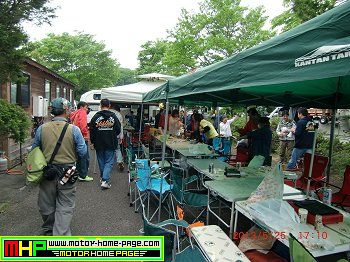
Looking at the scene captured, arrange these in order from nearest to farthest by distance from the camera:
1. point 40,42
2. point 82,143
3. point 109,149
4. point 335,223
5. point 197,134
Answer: point 335,223 < point 82,143 < point 109,149 < point 197,134 < point 40,42

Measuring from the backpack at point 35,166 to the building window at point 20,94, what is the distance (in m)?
7.75

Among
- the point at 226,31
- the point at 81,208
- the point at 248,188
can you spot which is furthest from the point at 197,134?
the point at 226,31

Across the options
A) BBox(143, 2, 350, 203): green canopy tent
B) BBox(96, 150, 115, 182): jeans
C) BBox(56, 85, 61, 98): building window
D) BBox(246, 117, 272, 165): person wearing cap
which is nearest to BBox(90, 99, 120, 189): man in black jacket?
BBox(96, 150, 115, 182): jeans

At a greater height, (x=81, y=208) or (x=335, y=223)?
(x=335, y=223)

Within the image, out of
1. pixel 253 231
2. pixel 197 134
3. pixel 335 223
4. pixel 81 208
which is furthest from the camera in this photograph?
pixel 197 134

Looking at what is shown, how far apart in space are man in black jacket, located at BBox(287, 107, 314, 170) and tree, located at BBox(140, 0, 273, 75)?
54.4ft

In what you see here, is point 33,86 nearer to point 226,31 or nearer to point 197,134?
point 197,134

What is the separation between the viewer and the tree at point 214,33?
75.0ft

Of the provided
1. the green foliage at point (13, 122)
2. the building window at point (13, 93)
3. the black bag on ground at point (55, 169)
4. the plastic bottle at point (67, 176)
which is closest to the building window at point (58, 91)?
the building window at point (13, 93)

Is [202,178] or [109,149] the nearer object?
[202,178]

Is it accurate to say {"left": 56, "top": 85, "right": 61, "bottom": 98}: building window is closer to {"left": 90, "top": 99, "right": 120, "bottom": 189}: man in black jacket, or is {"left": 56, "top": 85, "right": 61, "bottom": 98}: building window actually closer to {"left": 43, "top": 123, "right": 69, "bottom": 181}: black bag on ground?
{"left": 90, "top": 99, "right": 120, "bottom": 189}: man in black jacket

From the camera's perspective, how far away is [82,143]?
3.62 m

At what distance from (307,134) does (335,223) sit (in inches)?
194

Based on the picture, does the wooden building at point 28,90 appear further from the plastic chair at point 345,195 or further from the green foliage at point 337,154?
the green foliage at point 337,154
